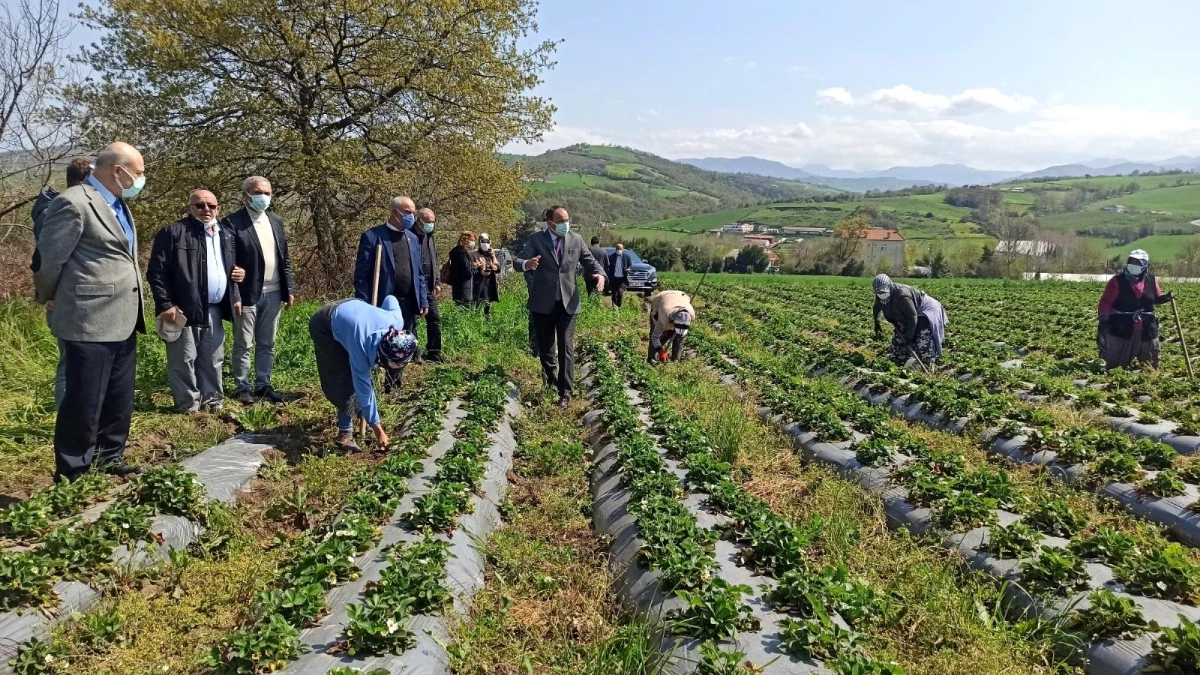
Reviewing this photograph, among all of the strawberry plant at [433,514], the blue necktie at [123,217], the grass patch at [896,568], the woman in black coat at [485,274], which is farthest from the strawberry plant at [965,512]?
the woman in black coat at [485,274]

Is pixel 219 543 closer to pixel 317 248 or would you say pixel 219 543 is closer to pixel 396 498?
pixel 396 498

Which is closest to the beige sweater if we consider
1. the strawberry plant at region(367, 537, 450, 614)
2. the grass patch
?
the strawberry plant at region(367, 537, 450, 614)

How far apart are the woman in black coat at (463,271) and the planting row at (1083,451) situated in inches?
283

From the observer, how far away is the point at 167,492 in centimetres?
434

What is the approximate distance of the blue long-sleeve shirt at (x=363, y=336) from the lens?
5172 millimetres

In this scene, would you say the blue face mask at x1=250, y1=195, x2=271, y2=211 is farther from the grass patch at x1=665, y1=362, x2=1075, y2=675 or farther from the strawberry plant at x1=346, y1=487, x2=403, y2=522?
the grass patch at x1=665, y1=362, x2=1075, y2=675

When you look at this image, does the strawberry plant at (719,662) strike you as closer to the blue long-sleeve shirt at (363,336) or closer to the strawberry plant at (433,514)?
the strawberry plant at (433,514)

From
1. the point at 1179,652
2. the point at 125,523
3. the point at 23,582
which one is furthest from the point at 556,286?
the point at 1179,652

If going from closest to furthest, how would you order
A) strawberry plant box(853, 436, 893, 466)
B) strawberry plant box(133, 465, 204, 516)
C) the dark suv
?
strawberry plant box(133, 465, 204, 516) < strawberry plant box(853, 436, 893, 466) < the dark suv

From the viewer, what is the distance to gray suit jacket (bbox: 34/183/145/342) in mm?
4461

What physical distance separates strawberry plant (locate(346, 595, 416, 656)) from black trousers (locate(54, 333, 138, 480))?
2760 millimetres

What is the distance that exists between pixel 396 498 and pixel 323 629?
4.78ft

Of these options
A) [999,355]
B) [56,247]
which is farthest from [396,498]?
[999,355]

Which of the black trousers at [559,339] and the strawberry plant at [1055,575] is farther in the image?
the black trousers at [559,339]
